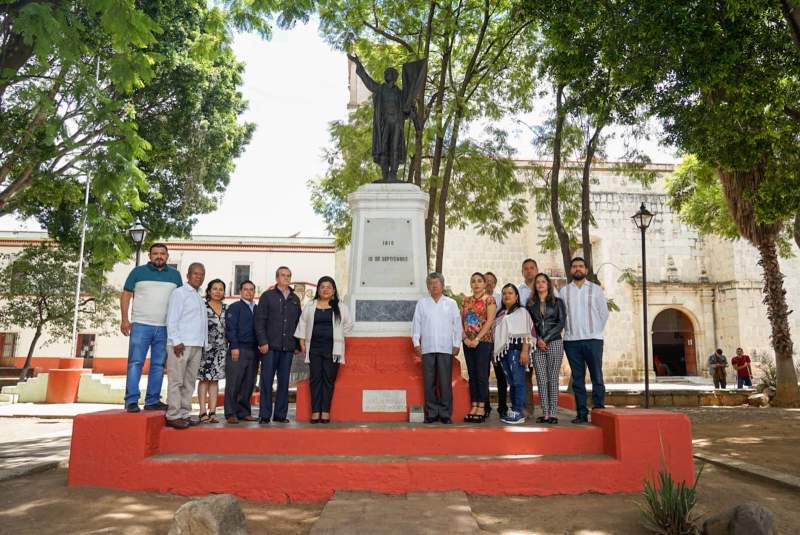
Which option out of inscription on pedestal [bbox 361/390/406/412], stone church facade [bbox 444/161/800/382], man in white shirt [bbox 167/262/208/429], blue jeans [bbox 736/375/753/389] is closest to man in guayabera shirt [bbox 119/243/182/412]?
man in white shirt [bbox 167/262/208/429]

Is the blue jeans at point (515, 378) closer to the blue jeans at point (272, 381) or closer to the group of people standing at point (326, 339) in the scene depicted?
the group of people standing at point (326, 339)

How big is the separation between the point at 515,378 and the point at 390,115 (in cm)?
366

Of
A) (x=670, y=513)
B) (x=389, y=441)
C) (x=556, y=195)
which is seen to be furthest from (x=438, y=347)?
(x=556, y=195)

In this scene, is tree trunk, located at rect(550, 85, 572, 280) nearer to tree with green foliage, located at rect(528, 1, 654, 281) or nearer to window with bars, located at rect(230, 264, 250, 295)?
tree with green foliage, located at rect(528, 1, 654, 281)

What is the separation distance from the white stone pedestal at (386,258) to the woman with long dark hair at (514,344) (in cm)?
107

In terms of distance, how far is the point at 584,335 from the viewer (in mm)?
5246

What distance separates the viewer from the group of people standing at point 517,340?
5.29 meters

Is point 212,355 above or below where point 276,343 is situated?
below

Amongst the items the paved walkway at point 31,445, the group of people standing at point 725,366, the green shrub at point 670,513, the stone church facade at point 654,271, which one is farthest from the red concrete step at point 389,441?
the stone church facade at point 654,271

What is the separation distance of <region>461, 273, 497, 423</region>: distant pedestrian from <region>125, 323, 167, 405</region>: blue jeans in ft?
9.55

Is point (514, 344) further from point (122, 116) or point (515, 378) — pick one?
point (122, 116)

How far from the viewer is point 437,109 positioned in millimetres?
11320

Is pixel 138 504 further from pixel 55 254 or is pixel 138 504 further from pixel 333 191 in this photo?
pixel 55 254

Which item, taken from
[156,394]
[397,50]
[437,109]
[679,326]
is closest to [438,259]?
[437,109]
